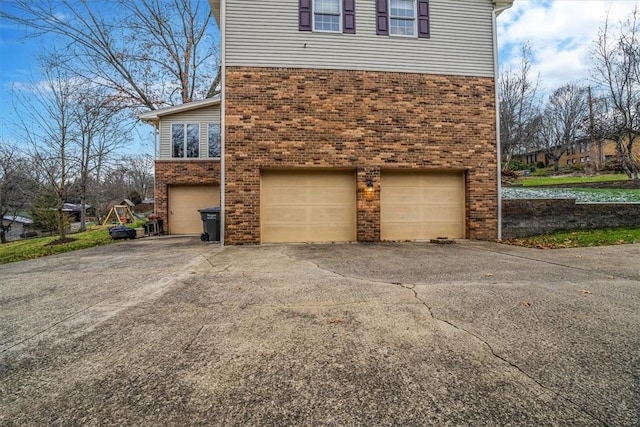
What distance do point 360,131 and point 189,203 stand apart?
26.2 feet

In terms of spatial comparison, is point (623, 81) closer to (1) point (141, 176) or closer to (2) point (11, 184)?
(2) point (11, 184)

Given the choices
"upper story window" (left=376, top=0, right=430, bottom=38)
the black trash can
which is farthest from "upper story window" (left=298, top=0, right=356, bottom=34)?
the black trash can

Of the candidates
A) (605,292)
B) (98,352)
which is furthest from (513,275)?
(98,352)

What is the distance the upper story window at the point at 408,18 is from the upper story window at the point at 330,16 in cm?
111

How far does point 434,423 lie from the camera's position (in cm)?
154

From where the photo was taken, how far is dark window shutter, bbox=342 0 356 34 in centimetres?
858

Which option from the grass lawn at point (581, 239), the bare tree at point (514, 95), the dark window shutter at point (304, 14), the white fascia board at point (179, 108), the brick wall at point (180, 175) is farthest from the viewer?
the bare tree at point (514, 95)

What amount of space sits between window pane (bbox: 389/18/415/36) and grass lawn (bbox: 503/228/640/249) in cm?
681

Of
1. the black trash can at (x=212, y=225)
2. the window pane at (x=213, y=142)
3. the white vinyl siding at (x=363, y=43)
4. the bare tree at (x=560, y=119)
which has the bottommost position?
the black trash can at (x=212, y=225)

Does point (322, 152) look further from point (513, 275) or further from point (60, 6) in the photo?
point (60, 6)

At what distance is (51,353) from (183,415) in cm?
155

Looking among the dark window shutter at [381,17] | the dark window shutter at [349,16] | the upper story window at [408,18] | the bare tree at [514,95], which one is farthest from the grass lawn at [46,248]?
the bare tree at [514,95]

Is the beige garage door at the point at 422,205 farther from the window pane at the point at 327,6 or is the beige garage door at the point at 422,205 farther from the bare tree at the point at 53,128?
the bare tree at the point at 53,128

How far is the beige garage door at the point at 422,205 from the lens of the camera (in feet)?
29.1
